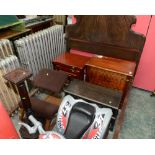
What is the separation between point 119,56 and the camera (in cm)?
237

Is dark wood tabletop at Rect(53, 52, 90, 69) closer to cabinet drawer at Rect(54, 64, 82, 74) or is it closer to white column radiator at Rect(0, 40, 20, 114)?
cabinet drawer at Rect(54, 64, 82, 74)

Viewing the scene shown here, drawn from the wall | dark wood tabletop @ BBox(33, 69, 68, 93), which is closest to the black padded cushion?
dark wood tabletop @ BBox(33, 69, 68, 93)

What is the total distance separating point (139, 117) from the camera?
2.21 m

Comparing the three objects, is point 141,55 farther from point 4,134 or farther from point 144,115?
point 4,134

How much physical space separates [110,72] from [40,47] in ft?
3.95

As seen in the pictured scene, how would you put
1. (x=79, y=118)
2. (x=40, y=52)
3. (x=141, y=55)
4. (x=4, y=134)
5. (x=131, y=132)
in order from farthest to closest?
(x=40, y=52) → (x=141, y=55) → (x=131, y=132) → (x=79, y=118) → (x=4, y=134)

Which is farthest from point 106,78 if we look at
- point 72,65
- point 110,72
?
point 72,65

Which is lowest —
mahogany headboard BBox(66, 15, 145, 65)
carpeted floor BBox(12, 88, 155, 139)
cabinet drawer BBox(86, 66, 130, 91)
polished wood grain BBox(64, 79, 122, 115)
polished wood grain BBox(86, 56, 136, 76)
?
carpeted floor BBox(12, 88, 155, 139)

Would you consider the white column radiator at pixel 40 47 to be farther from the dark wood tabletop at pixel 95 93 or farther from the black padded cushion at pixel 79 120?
the black padded cushion at pixel 79 120

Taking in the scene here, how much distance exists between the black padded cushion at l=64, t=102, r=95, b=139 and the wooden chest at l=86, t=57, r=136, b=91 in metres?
0.82

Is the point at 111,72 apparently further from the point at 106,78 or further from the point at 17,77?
the point at 17,77

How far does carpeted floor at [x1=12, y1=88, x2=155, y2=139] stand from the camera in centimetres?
198
